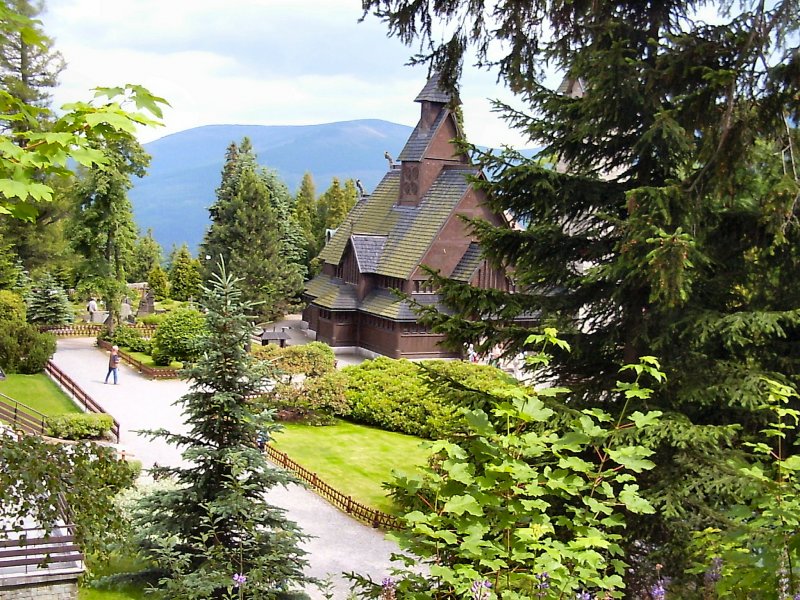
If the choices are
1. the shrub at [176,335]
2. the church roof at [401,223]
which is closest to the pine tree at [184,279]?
the church roof at [401,223]

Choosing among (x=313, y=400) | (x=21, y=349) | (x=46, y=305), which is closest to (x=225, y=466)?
(x=313, y=400)

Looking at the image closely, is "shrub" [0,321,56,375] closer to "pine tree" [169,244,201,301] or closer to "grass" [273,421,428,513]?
"grass" [273,421,428,513]

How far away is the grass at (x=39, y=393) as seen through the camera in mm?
24217

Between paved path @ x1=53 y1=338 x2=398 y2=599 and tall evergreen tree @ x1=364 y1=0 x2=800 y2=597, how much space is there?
10.8 ft

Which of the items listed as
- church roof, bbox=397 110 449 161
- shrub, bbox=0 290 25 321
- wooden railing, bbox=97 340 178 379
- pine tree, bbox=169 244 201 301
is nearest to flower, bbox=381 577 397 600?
wooden railing, bbox=97 340 178 379

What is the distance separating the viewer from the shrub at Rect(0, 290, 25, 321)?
98.6 feet

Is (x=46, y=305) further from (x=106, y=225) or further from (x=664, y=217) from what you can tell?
(x=664, y=217)

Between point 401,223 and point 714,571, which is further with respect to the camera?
point 401,223

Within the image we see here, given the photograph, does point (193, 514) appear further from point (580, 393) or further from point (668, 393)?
point (668, 393)

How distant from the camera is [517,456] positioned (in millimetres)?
4375

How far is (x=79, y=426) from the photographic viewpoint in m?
20.4

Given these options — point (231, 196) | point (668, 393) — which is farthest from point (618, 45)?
point (231, 196)

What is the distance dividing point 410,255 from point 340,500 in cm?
1876

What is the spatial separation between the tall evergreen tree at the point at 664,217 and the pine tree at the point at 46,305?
119 feet
